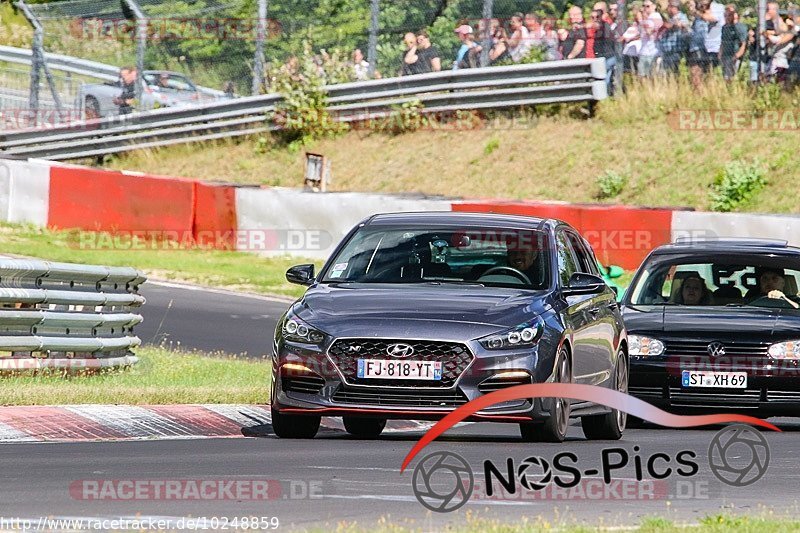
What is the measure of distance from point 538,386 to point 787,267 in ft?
14.2

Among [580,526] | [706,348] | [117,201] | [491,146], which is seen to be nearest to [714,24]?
[491,146]

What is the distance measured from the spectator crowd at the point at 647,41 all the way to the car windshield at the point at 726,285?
1274 cm

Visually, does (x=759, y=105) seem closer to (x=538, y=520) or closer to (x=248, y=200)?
(x=248, y=200)

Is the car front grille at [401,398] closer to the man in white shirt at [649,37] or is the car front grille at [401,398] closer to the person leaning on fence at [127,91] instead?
the man in white shirt at [649,37]

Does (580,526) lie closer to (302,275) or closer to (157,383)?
(302,275)

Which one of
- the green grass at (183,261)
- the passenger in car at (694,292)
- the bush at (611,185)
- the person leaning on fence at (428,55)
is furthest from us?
the person leaning on fence at (428,55)

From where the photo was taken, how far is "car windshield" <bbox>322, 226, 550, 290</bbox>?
35.8 feet

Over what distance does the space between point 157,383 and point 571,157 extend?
1638cm

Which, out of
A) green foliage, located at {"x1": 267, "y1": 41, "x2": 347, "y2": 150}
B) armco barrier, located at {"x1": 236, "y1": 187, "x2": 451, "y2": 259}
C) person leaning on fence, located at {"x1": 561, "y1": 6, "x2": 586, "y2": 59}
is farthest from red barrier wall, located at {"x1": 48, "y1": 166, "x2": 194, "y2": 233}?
person leaning on fence, located at {"x1": 561, "y1": 6, "x2": 586, "y2": 59}

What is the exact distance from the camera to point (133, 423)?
11023 millimetres

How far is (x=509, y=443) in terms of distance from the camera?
1038 centimetres

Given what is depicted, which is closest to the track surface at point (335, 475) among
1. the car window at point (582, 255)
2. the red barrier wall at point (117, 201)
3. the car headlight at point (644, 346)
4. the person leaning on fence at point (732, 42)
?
the car headlight at point (644, 346)

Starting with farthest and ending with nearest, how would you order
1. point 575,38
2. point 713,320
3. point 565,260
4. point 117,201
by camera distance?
point 575,38
point 117,201
point 713,320
point 565,260

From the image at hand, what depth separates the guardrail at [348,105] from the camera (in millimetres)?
29594
